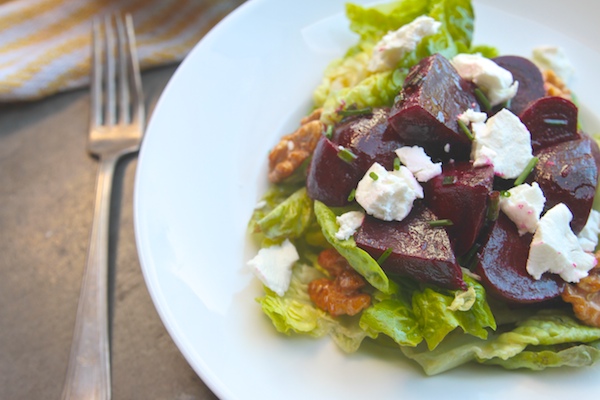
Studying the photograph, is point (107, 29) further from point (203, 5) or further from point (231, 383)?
point (231, 383)

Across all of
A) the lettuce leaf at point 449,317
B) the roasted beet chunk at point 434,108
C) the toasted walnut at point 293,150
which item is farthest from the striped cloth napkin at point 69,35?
the lettuce leaf at point 449,317

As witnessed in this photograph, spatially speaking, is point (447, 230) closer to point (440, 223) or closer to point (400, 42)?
point (440, 223)

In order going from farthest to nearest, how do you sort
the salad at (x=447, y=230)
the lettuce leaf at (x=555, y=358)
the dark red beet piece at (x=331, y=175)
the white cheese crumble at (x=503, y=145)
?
the dark red beet piece at (x=331, y=175)
the white cheese crumble at (x=503, y=145)
the salad at (x=447, y=230)
the lettuce leaf at (x=555, y=358)

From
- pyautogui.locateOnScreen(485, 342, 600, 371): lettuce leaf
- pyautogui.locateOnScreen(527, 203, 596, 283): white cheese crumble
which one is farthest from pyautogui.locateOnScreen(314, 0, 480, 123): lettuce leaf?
pyautogui.locateOnScreen(485, 342, 600, 371): lettuce leaf

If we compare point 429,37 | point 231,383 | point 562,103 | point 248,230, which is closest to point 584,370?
point 562,103

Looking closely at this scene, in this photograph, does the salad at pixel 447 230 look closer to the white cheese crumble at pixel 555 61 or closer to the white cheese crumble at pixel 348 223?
the white cheese crumble at pixel 348 223

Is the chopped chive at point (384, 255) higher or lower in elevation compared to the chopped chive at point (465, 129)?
lower

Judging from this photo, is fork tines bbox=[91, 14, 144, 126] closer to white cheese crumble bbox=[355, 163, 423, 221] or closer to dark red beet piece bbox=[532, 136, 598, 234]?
white cheese crumble bbox=[355, 163, 423, 221]
